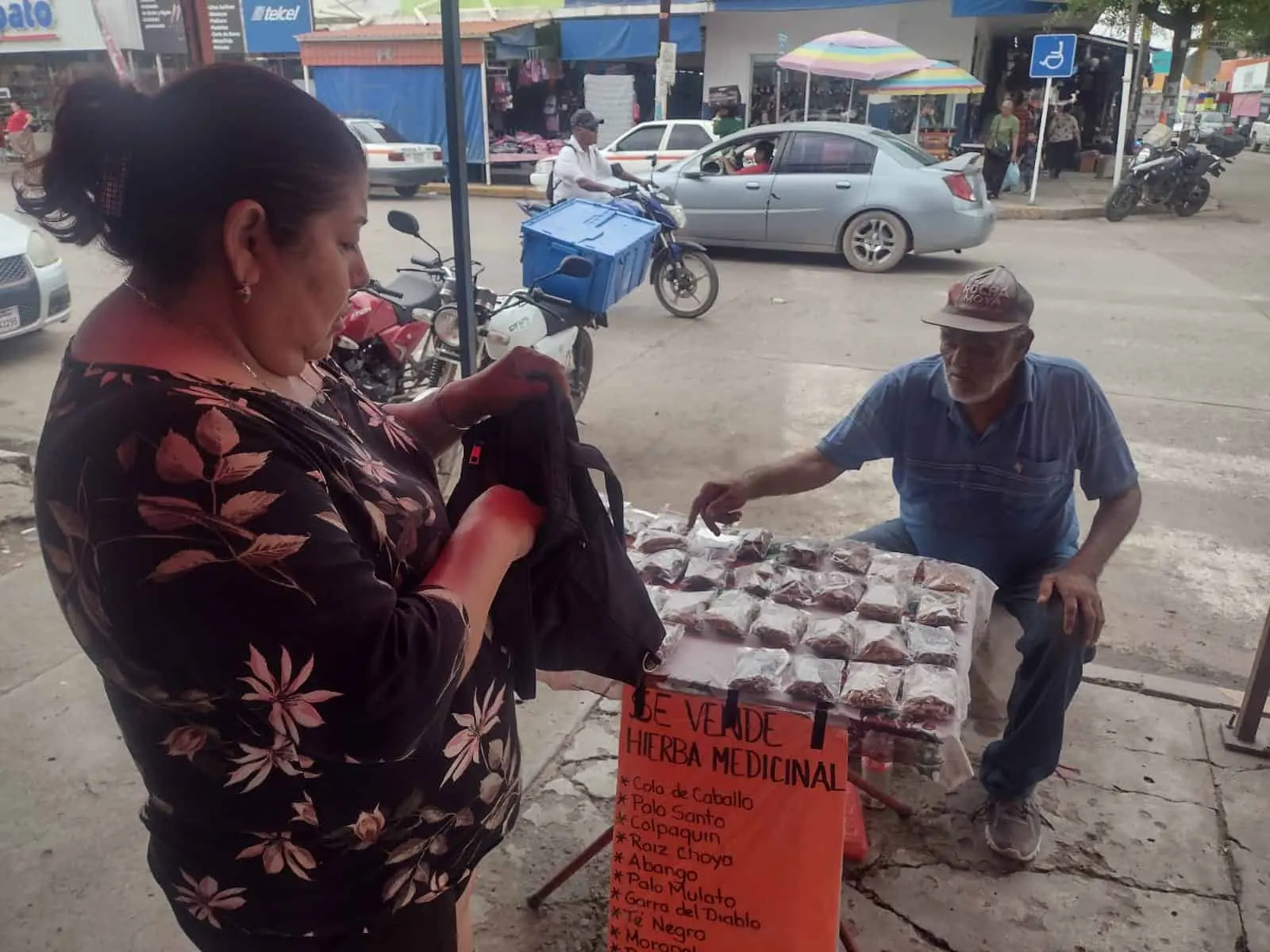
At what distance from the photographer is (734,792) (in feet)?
5.71

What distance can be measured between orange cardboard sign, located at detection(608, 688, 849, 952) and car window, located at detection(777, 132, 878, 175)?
8.92 metres

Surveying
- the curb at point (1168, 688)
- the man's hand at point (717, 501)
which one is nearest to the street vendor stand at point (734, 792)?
the man's hand at point (717, 501)

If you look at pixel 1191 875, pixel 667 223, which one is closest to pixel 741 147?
pixel 667 223

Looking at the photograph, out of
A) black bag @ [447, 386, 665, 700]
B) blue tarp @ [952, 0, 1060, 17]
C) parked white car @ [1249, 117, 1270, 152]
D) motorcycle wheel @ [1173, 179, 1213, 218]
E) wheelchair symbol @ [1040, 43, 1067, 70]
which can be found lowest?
parked white car @ [1249, 117, 1270, 152]

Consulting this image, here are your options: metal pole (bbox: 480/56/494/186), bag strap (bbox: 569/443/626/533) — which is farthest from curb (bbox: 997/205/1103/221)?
bag strap (bbox: 569/443/626/533)

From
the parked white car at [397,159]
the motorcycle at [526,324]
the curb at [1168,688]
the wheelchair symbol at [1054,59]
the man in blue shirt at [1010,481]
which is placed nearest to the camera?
the man in blue shirt at [1010,481]

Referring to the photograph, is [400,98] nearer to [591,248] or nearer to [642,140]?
[642,140]

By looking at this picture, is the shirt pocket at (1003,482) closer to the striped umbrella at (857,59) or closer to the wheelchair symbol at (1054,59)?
the striped umbrella at (857,59)

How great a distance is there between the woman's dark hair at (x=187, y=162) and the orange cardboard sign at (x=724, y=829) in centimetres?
106

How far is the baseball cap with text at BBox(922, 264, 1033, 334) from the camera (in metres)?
2.30

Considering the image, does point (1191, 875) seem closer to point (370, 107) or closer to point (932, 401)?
point (932, 401)

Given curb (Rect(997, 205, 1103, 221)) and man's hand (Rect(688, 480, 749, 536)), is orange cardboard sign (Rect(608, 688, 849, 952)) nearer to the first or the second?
man's hand (Rect(688, 480, 749, 536))

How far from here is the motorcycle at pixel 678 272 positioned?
25.0ft

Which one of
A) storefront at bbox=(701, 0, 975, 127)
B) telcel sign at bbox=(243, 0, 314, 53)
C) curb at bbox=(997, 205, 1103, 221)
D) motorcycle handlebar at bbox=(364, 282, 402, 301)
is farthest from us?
storefront at bbox=(701, 0, 975, 127)
